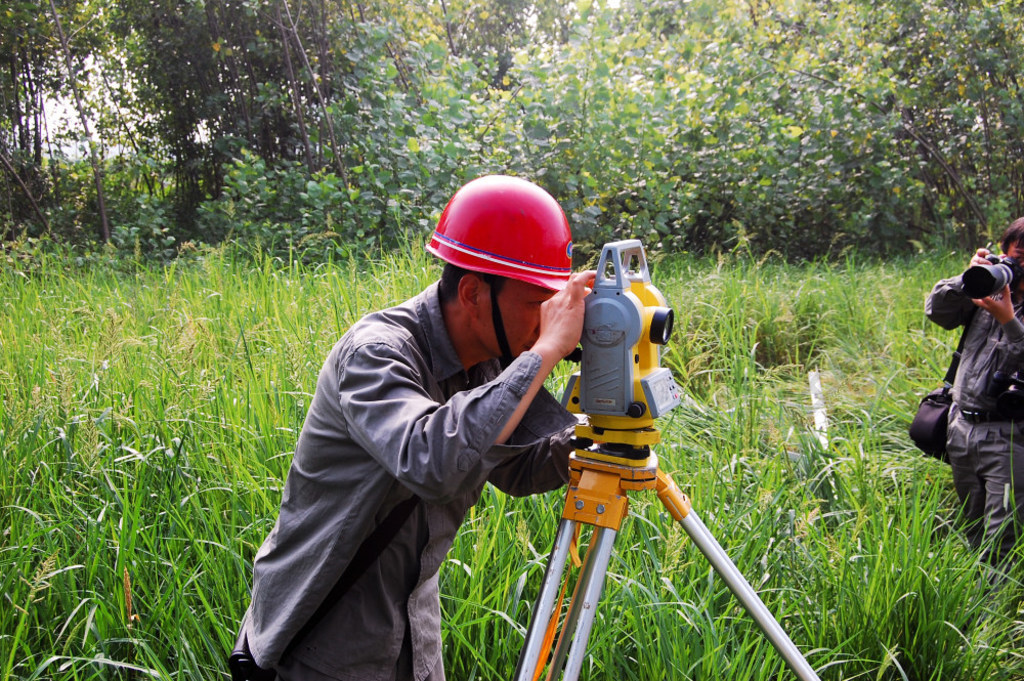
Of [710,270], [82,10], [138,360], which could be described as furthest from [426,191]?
[82,10]

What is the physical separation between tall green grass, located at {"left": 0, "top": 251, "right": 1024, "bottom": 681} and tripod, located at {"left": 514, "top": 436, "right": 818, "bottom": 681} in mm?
535

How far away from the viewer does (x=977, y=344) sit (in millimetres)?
3344

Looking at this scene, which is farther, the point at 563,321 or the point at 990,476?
the point at 990,476

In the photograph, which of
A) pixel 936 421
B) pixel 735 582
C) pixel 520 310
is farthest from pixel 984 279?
pixel 520 310

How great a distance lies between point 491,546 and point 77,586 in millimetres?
1220

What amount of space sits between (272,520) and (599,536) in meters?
1.32

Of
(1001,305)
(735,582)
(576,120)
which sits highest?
(576,120)

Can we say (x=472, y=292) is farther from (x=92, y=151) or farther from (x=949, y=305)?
(x=92, y=151)

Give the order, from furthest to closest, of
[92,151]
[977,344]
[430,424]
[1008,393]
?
[92,151] < [977,344] < [1008,393] < [430,424]

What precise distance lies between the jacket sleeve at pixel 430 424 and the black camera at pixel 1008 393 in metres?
2.56

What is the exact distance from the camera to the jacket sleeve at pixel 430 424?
49.0 inches

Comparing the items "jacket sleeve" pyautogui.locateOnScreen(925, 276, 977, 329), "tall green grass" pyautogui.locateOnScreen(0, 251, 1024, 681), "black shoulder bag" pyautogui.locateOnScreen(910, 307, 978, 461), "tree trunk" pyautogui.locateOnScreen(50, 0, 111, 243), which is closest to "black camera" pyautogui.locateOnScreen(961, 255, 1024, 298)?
"jacket sleeve" pyautogui.locateOnScreen(925, 276, 977, 329)

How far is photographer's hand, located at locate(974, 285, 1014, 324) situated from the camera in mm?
3078

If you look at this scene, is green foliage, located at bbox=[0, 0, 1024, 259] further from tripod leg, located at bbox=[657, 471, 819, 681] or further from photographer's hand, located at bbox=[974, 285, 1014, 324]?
tripod leg, located at bbox=[657, 471, 819, 681]
